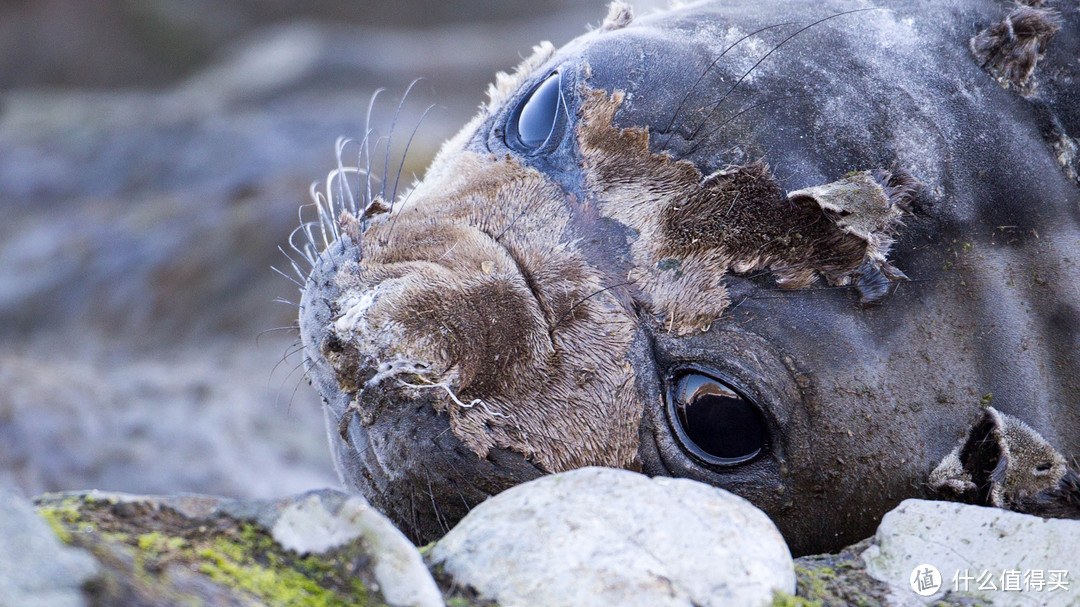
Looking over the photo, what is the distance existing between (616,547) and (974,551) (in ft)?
2.88

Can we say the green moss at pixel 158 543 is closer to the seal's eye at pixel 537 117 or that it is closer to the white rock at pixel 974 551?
the white rock at pixel 974 551

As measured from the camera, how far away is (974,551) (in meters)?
2.24

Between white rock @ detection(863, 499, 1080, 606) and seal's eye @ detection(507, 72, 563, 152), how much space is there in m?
1.43

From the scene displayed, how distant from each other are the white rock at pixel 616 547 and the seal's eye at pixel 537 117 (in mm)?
1244

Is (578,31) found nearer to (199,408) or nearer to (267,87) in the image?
(267,87)

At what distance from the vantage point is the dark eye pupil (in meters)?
3.01

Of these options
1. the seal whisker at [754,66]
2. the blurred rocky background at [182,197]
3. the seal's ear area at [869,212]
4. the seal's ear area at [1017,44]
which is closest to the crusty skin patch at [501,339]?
the seal whisker at [754,66]

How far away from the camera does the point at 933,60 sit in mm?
2795

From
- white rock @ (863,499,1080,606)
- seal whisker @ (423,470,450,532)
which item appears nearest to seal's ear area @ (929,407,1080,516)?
white rock @ (863,499,1080,606)

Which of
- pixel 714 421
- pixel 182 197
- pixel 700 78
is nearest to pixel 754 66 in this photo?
pixel 700 78

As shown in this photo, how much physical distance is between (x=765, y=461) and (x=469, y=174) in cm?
120

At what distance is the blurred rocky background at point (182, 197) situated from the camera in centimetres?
521

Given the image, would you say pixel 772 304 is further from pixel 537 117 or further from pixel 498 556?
pixel 498 556

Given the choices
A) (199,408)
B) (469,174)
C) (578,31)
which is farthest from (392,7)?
(469,174)
